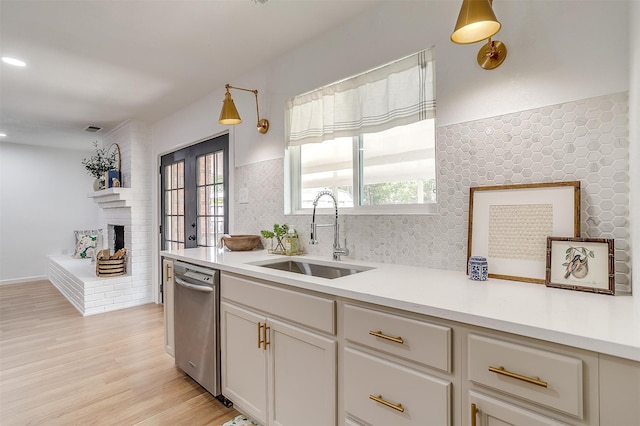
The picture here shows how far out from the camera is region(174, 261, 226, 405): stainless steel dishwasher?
200 cm

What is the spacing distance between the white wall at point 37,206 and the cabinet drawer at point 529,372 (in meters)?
7.39

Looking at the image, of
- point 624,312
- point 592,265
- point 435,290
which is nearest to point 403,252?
point 435,290

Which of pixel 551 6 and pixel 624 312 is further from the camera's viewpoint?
pixel 551 6

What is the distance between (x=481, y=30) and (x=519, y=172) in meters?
0.60

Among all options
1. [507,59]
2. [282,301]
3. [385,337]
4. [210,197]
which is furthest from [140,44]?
[385,337]

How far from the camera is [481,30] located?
1.23 metres

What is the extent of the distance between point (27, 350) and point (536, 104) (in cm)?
414

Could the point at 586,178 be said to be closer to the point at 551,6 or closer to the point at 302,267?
the point at 551,6

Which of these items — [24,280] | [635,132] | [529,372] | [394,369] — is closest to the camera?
[529,372]

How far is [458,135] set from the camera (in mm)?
1585

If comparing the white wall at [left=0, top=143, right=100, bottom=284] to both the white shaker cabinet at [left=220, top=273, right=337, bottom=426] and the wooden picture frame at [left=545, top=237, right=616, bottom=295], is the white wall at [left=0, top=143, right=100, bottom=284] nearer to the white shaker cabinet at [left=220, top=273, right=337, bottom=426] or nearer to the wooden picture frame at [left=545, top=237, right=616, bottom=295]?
the white shaker cabinet at [left=220, top=273, right=337, bottom=426]

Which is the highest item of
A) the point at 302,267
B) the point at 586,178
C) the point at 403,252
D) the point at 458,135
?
the point at 458,135

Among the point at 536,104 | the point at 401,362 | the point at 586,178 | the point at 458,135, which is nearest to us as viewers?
the point at 401,362

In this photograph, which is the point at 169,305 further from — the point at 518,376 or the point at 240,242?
the point at 518,376
